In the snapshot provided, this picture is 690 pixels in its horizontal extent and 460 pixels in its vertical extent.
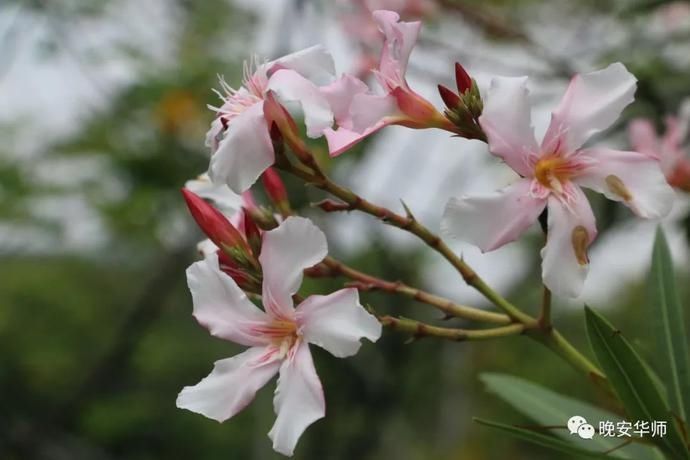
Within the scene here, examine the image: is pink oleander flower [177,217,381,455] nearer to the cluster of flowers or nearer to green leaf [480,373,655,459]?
the cluster of flowers

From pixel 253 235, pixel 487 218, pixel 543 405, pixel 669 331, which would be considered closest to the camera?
pixel 487 218

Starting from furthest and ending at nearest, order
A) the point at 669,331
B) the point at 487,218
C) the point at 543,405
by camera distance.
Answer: the point at 543,405 < the point at 669,331 < the point at 487,218

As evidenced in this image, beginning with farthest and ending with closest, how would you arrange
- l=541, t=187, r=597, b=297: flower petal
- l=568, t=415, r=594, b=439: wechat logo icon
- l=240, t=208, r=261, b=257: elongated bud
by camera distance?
l=568, t=415, r=594, b=439: wechat logo icon
l=240, t=208, r=261, b=257: elongated bud
l=541, t=187, r=597, b=297: flower petal

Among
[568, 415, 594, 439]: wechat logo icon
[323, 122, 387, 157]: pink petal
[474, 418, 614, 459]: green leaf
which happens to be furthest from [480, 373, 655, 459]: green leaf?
[323, 122, 387, 157]: pink petal

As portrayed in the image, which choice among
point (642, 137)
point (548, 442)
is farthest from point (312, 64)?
point (642, 137)

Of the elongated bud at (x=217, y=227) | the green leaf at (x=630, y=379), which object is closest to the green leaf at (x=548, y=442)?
the green leaf at (x=630, y=379)

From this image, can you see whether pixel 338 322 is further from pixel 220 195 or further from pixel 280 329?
pixel 220 195
